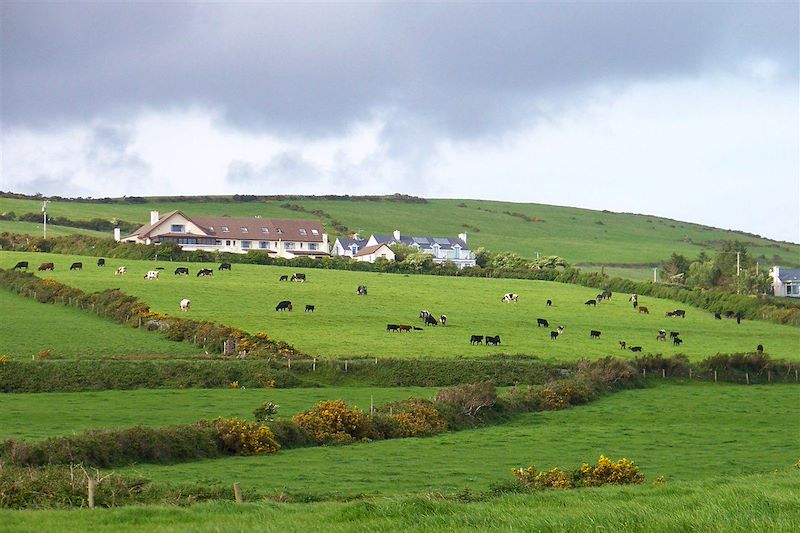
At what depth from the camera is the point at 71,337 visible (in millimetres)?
58000

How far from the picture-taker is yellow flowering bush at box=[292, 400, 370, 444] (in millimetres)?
35531

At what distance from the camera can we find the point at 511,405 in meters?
44.8

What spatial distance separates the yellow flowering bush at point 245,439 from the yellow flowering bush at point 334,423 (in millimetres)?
2673

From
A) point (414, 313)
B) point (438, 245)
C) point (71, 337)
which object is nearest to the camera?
point (71, 337)

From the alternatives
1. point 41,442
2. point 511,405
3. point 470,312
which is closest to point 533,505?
point 41,442

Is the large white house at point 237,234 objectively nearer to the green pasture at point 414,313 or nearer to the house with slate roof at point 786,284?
the green pasture at point 414,313

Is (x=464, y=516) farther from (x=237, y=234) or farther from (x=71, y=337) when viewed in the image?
(x=237, y=234)

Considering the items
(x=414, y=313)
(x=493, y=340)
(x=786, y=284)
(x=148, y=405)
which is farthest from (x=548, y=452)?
(x=786, y=284)

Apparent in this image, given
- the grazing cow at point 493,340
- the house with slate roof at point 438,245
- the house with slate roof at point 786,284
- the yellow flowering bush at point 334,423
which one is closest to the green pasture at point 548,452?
the yellow flowering bush at point 334,423

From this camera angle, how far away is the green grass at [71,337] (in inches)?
2126

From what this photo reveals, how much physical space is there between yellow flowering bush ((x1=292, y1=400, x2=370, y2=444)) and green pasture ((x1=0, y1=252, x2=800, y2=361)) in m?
19.9

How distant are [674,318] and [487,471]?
59902 mm

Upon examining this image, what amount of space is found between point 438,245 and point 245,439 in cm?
12380

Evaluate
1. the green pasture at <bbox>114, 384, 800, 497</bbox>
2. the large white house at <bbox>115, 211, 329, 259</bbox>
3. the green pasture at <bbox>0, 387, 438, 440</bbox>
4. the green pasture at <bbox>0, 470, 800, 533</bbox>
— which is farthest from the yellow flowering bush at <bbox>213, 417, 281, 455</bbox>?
the large white house at <bbox>115, 211, 329, 259</bbox>
